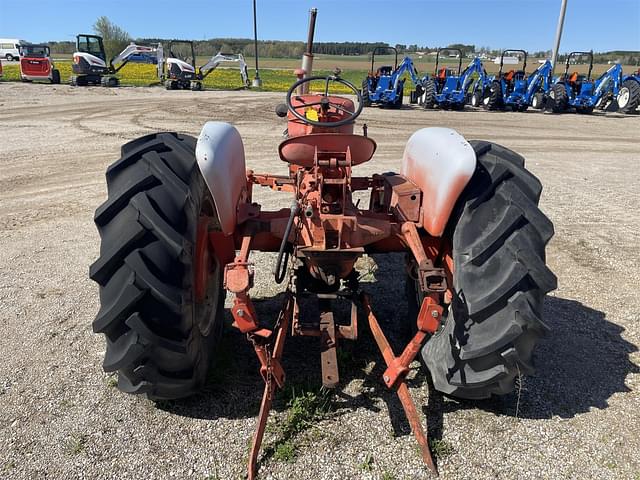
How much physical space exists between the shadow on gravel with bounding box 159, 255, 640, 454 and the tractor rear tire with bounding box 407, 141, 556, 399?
391mm

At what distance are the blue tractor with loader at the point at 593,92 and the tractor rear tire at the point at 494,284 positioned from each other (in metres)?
17.8

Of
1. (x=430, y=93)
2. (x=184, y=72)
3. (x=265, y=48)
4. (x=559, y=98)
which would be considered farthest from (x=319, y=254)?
(x=265, y=48)

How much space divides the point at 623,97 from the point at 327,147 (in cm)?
1997

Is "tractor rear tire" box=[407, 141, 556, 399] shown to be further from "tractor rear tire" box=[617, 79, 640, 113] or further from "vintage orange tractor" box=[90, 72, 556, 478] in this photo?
"tractor rear tire" box=[617, 79, 640, 113]

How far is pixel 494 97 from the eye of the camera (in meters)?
18.1

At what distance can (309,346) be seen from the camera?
3.29 meters

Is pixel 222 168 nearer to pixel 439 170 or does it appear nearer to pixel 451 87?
pixel 439 170

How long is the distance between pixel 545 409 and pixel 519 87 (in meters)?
17.5

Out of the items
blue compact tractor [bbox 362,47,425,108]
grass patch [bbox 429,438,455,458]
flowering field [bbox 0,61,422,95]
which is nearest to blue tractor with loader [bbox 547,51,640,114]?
blue compact tractor [bbox 362,47,425,108]

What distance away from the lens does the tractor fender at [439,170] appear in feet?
8.38

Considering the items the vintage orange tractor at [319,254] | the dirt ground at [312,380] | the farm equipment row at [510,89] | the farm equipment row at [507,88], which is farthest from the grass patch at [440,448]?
the farm equipment row at [510,89]

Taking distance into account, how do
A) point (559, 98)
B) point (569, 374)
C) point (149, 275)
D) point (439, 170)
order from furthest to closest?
point (559, 98)
point (569, 374)
point (439, 170)
point (149, 275)

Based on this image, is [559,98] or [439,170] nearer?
[439,170]

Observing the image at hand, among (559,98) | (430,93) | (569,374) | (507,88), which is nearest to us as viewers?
(569,374)
